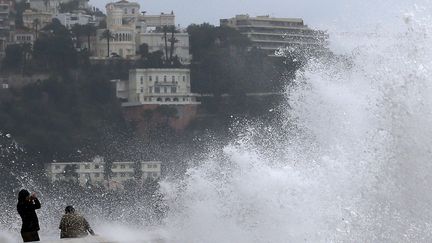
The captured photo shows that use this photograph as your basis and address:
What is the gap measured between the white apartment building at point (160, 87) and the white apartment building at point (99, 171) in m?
20.9

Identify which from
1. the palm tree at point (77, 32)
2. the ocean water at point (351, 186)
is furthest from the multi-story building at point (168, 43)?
the ocean water at point (351, 186)

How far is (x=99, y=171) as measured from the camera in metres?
65.1

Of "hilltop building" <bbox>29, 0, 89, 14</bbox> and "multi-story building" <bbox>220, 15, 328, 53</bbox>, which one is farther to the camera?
"hilltop building" <bbox>29, 0, 89, 14</bbox>

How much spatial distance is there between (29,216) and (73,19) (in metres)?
92.5

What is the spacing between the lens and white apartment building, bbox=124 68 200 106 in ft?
291

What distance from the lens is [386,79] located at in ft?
57.6

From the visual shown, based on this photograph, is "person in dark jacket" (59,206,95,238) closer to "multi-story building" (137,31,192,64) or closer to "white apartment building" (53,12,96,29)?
"multi-story building" (137,31,192,64)

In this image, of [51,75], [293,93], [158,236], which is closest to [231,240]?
[158,236]

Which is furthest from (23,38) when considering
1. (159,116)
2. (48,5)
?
(48,5)

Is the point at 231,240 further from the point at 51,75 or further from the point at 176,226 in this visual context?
the point at 51,75

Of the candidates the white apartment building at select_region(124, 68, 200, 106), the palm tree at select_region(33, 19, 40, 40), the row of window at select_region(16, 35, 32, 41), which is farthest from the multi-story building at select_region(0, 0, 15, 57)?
the white apartment building at select_region(124, 68, 200, 106)

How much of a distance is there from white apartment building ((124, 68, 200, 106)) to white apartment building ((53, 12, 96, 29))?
11.6 metres

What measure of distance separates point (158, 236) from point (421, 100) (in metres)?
3.44

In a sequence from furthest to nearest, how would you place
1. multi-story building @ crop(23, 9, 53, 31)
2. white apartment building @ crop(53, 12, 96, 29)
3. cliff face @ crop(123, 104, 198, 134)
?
1. white apartment building @ crop(53, 12, 96, 29)
2. multi-story building @ crop(23, 9, 53, 31)
3. cliff face @ crop(123, 104, 198, 134)
